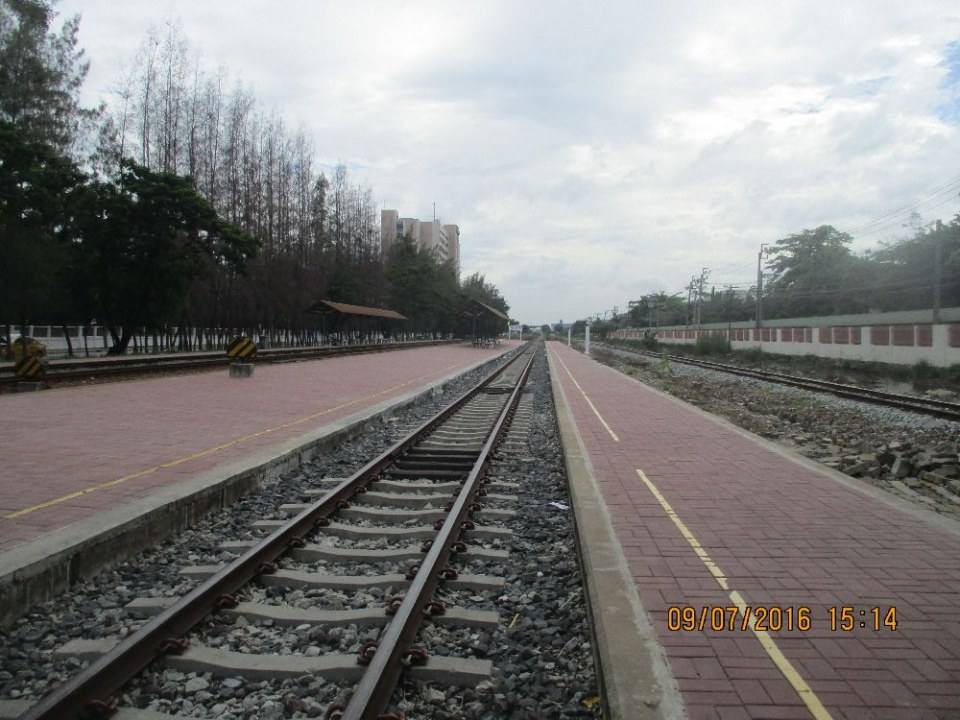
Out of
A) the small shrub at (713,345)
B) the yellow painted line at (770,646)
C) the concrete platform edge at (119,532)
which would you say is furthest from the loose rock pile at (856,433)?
the small shrub at (713,345)

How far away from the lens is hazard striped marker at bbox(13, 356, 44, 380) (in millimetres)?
14578

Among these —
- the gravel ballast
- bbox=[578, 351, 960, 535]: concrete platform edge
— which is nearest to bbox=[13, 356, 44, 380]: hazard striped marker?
the gravel ballast

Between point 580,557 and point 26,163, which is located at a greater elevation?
point 26,163

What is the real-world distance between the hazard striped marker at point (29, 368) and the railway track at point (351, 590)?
9988 mm

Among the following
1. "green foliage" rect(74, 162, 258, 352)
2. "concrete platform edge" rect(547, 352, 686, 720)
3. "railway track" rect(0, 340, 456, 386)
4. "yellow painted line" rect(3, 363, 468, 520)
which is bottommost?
"concrete platform edge" rect(547, 352, 686, 720)

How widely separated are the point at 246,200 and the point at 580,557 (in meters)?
45.4

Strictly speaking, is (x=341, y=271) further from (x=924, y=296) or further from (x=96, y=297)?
(x=924, y=296)

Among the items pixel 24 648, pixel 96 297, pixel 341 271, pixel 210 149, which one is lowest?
pixel 24 648

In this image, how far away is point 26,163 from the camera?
25.5 meters

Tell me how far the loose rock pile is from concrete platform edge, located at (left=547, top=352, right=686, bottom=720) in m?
3.99

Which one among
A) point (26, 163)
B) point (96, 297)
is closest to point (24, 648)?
point (26, 163)

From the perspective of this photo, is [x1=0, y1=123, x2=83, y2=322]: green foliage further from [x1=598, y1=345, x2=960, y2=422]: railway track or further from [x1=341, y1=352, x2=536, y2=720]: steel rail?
[x1=598, y1=345, x2=960, y2=422]: railway track

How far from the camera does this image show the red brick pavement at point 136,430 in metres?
6.18
